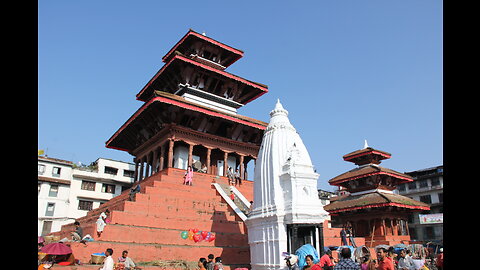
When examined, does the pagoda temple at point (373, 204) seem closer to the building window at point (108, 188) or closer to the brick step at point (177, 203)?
the brick step at point (177, 203)

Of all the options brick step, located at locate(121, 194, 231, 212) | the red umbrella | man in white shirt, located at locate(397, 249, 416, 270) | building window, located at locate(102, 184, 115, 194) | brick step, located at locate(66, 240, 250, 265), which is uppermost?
building window, located at locate(102, 184, 115, 194)

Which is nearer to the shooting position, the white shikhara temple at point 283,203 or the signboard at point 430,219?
the white shikhara temple at point 283,203

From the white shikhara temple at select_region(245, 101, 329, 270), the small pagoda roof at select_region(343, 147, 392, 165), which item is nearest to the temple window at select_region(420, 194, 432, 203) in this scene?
the small pagoda roof at select_region(343, 147, 392, 165)

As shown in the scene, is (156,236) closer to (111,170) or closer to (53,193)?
(53,193)

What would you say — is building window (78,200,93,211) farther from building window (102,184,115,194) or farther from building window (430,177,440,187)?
building window (430,177,440,187)

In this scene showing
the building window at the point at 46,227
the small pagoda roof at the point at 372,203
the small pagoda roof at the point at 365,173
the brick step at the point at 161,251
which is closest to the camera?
the brick step at the point at 161,251

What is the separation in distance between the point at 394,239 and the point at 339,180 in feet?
21.2

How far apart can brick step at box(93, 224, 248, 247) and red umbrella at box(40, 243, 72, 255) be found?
153 centimetres

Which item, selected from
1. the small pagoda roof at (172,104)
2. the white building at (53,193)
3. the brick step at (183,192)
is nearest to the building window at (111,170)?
the white building at (53,193)

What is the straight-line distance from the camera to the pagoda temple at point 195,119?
2025cm

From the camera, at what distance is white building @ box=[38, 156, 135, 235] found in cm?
3300

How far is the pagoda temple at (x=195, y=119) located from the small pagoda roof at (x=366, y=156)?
10.7 m

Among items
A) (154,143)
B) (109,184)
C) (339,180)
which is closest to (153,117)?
(154,143)

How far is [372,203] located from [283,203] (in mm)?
16468
